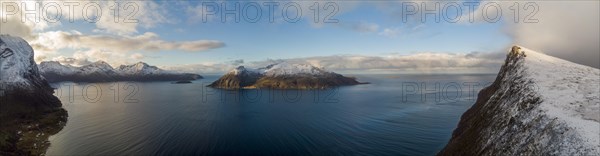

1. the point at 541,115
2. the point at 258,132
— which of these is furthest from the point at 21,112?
the point at 541,115

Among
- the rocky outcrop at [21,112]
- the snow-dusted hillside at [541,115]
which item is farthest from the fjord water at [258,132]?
the snow-dusted hillside at [541,115]

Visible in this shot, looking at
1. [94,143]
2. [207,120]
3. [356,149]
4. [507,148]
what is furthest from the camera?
[207,120]

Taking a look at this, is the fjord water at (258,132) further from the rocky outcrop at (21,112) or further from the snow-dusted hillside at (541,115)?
the snow-dusted hillside at (541,115)

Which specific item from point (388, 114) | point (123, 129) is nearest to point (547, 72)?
point (388, 114)

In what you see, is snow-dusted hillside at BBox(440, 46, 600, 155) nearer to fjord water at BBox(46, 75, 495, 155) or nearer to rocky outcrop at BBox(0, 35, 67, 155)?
fjord water at BBox(46, 75, 495, 155)

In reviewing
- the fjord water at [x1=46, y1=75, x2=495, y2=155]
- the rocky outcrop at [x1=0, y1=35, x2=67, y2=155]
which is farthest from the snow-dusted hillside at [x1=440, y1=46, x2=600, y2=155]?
the rocky outcrop at [x1=0, y1=35, x2=67, y2=155]

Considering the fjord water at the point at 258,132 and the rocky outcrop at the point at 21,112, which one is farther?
the rocky outcrop at the point at 21,112

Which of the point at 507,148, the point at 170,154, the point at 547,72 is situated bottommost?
the point at 170,154

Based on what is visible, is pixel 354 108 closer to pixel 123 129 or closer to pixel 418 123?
pixel 418 123
